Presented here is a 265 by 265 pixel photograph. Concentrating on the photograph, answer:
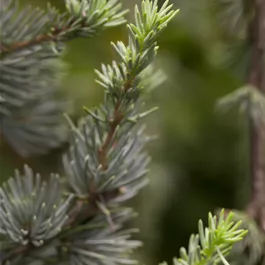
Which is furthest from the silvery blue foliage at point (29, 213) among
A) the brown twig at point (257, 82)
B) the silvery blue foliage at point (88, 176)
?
the brown twig at point (257, 82)

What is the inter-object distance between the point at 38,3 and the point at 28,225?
0.39 metres

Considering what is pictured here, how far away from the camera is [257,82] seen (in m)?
0.46

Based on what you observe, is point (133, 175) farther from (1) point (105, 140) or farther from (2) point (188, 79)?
(2) point (188, 79)

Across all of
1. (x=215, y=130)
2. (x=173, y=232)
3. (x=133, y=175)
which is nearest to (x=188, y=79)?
(x=215, y=130)

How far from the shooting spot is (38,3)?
679 mm

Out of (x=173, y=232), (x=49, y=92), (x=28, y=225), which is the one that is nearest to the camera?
(x=28, y=225)

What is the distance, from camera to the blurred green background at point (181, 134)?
0.63m

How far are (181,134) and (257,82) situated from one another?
0.24 metres

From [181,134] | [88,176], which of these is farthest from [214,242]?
[181,134]

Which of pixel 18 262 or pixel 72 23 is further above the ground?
pixel 72 23

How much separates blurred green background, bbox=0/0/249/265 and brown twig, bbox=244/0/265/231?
0.12 m

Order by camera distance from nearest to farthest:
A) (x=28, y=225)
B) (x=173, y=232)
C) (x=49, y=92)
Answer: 1. (x=28, y=225)
2. (x=49, y=92)
3. (x=173, y=232)

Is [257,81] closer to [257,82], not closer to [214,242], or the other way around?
[257,82]

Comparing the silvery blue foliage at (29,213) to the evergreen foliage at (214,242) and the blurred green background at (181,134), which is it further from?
the blurred green background at (181,134)
